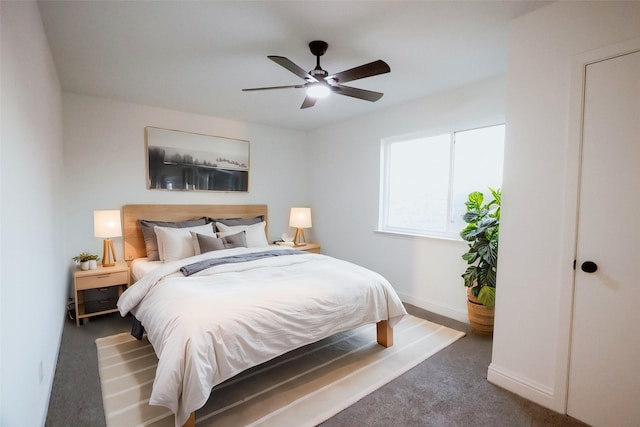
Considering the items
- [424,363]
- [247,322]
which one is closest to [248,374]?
[247,322]

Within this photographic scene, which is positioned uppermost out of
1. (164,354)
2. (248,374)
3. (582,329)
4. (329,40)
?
(329,40)

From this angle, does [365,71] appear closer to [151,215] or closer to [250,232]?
[250,232]

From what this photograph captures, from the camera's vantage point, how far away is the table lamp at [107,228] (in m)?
3.09

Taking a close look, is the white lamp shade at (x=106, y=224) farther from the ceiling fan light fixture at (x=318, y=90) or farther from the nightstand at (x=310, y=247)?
the ceiling fan light fixture at (x=318, y=90)

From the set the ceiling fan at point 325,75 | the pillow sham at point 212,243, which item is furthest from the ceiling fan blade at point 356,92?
the pillow sham at point 212,243

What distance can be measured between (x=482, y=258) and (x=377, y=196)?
61.4 inches

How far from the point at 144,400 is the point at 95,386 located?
16.3 inches

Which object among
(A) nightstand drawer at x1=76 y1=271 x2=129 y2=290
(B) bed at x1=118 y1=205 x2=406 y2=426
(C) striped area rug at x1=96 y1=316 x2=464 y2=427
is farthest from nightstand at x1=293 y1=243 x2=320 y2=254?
(A) nightstand drawer at x1=76 y1=271 x2=129 y2=290

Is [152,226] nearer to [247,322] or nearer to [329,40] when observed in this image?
[247,322]

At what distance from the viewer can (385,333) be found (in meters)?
2.59

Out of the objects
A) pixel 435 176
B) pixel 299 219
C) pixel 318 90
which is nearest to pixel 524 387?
pixel 435 176

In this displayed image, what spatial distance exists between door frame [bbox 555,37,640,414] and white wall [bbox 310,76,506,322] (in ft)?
3.62

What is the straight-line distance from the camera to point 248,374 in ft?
7.14

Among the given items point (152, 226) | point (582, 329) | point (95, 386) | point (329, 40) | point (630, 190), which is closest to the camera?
point (630, 190)
